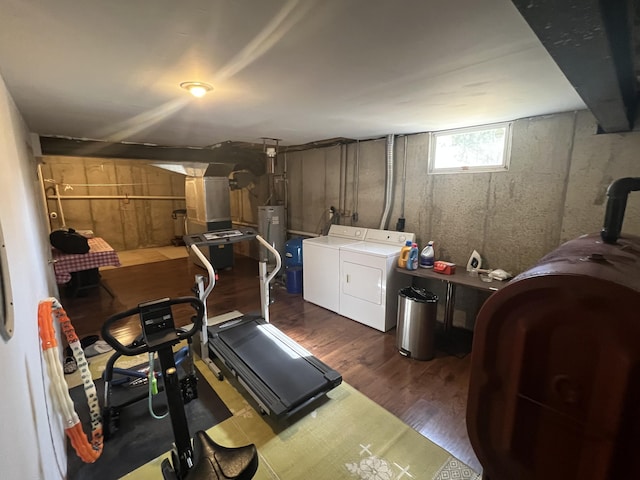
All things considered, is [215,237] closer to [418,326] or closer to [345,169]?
[418,326]

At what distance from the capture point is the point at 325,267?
374 centimetres

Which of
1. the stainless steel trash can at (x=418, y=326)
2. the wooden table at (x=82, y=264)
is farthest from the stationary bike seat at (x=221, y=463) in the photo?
the wooden table at (x=82, y=264)

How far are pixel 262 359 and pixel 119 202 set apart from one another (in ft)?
→ 21.7

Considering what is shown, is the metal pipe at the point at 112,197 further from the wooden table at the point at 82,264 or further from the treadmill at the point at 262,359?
the treadmill at the point at 262,359

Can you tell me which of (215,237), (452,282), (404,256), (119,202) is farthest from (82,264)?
(452,282)

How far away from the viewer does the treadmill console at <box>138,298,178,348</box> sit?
1.46m

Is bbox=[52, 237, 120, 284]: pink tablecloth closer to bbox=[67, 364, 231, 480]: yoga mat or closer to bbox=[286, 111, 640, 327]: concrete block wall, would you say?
bbox=[67, 364, 231, 480]: yoga mat

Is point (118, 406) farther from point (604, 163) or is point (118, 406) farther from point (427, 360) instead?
→ point (604, 163)

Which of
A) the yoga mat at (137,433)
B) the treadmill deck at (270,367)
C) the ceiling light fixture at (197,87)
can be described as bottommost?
the yoga mat at (137,433)

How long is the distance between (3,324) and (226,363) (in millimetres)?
1772

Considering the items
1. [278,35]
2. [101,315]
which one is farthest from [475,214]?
[101,315]

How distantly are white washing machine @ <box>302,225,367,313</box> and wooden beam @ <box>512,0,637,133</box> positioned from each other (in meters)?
2.63

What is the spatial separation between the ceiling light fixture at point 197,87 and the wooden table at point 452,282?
237cm

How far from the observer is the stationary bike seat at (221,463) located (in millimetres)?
1355
